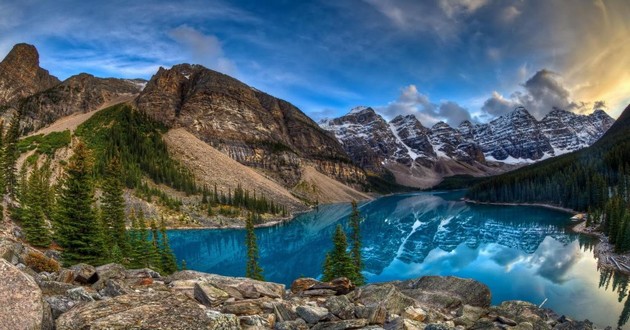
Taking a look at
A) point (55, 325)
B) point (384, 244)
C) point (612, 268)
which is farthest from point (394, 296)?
point (384, 244)

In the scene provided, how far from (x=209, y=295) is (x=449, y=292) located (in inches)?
536

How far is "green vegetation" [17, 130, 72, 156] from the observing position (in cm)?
14862

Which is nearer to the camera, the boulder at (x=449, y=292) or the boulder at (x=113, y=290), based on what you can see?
the boulder at (x=113, y=290)

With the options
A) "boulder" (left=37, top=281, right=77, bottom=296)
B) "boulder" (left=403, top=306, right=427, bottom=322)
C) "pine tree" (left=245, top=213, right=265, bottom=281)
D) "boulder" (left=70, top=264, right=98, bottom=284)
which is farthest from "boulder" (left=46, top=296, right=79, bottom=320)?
"pine tree" (left=245, top=213, right=265, bottom=281)

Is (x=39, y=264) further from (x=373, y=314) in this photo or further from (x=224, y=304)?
(x=373, y=314)

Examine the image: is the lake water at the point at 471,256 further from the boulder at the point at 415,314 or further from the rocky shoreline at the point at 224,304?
the boulder at the point at 415,314

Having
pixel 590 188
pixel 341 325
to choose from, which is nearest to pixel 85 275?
pixel 341 325

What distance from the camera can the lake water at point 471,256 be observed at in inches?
2000

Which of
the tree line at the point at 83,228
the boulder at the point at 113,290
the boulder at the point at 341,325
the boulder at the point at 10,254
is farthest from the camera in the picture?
the tree line at the point at 83,228

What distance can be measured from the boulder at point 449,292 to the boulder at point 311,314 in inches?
310

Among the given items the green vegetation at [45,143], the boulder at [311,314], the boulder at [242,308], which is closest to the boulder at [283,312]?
the boulder at [311,314]

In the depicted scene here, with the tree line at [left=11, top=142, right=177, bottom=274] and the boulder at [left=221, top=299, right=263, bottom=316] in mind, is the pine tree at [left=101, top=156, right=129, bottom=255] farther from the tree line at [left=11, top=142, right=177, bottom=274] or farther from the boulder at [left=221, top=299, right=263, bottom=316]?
the boulder at [left=221, top=299, right=263, bottom=316]

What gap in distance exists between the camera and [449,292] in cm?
2012

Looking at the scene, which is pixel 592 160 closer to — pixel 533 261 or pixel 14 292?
pixel 533 261
